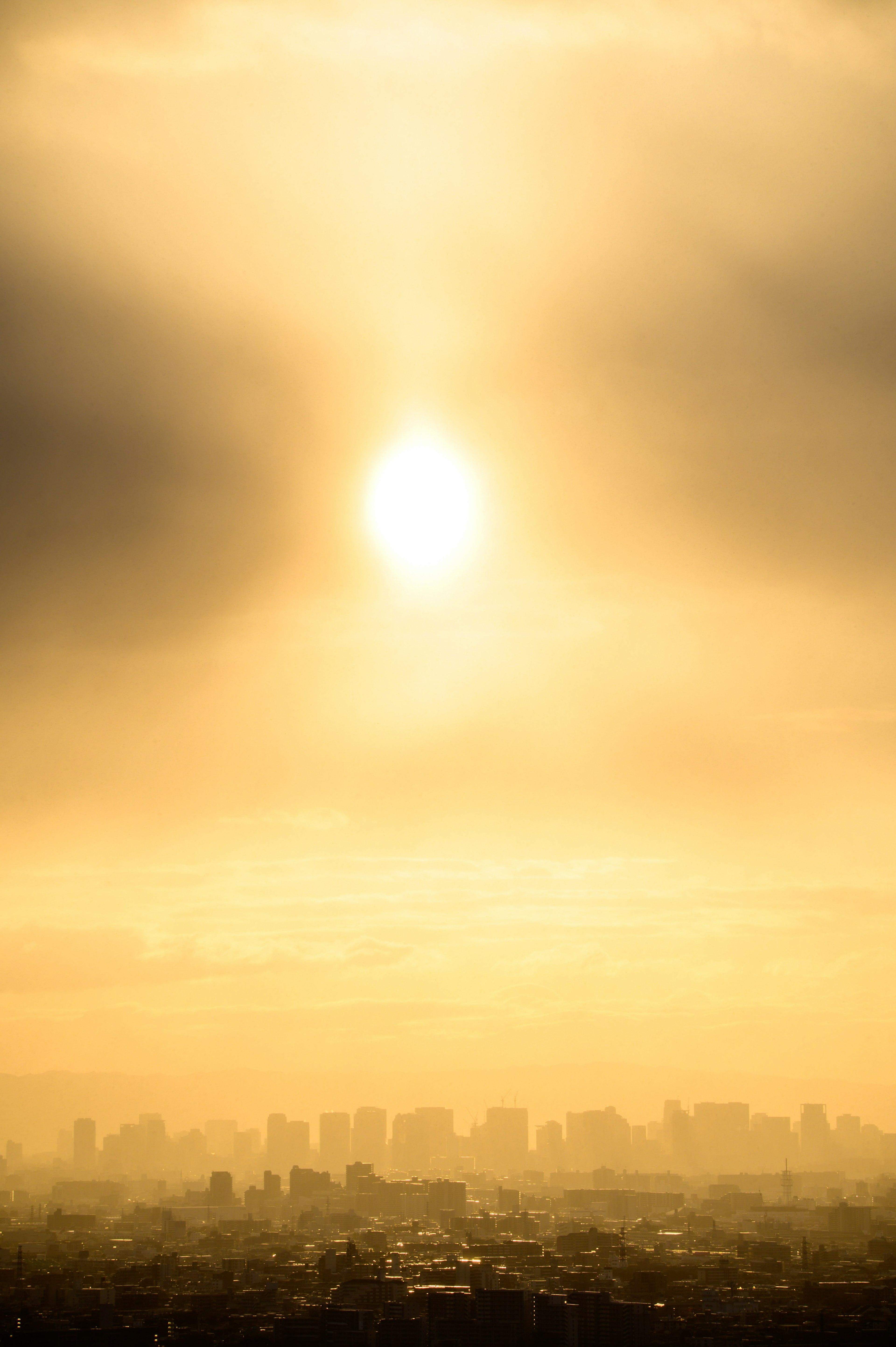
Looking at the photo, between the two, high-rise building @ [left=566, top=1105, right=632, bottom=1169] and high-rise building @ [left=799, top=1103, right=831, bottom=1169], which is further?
high-rise building @ [left=799, top=1103, right=831, bottom=1169]

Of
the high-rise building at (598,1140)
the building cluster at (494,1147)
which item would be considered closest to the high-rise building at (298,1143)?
the building cluster at (494,1147)

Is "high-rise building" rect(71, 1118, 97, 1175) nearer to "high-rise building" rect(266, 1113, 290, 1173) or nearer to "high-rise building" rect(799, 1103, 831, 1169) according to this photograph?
"high-rise building" rect(266, 1113, 290, 1173)

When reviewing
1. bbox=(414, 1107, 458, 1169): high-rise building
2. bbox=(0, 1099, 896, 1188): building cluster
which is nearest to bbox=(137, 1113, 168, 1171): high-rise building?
bbox=(0, 1099, 896, 1188): building cluster

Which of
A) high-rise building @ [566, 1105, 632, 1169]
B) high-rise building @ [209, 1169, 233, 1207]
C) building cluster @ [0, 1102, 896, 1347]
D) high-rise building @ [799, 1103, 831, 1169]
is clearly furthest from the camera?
high-rise building @ [799, 1103, 831, 1169]

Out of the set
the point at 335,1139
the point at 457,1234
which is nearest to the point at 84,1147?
the point at 335,1139

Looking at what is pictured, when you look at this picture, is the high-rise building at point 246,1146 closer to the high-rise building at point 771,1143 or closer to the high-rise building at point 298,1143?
the high-rise building at point 298,1143

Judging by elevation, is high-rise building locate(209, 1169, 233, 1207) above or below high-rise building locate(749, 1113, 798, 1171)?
below

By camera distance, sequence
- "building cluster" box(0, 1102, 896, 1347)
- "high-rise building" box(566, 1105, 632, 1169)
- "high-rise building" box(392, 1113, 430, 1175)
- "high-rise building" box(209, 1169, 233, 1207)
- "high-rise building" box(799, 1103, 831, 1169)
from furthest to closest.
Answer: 1. "high-rise building" box(799, 1103, 831, 1169)
2. "high-rise building" box(566, 1105, 632, 1169)
3. "high-rise building" box(392, 1113, 430, 1175)
4. "high-rise building" box(209, 1169, 233, 1207)
5. "building cluster" box(0, 1102, 896, 1347)
